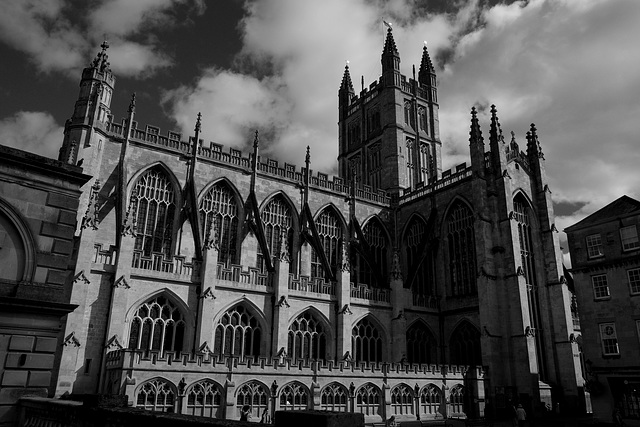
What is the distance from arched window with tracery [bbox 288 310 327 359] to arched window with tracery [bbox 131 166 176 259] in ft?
27.4

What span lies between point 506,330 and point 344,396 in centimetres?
1170

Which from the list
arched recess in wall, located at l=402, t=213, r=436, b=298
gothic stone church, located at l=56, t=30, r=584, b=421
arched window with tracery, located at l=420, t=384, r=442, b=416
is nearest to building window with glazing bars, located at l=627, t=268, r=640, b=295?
gothic stone church, located at l=56, t=30, r=584, b=421

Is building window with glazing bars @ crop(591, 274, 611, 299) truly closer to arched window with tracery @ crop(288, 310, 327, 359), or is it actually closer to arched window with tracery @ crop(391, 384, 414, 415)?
arched window with tracery @ crop(391, 384, 414, 415)

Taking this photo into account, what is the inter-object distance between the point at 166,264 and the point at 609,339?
23.1 m

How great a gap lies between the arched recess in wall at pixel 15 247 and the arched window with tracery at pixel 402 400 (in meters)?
19.2

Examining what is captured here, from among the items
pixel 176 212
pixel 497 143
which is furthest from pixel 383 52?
pixel 176 212

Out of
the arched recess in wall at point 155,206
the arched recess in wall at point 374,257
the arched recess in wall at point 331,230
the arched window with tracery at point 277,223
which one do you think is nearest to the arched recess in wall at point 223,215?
the arched recess in wall at point 155,206

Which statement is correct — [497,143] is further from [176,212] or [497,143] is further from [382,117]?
[176,212]

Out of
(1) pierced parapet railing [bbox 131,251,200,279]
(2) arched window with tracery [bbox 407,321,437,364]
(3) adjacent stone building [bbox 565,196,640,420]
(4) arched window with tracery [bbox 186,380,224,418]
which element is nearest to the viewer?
(4) arched window with tracery [bbox 186,380,224,418]

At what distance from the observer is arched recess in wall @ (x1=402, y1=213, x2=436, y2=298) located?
3525 centimetres

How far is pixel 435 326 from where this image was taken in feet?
111

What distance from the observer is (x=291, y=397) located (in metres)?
22.8

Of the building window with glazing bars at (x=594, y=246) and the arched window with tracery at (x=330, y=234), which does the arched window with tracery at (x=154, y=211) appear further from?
the building window with glazing bars at (x=594, y=246)

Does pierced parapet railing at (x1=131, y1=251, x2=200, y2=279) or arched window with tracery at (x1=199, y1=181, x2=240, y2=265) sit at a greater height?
arched window with tracery at (x1=199, y1=181, x2=240, y2=265)
